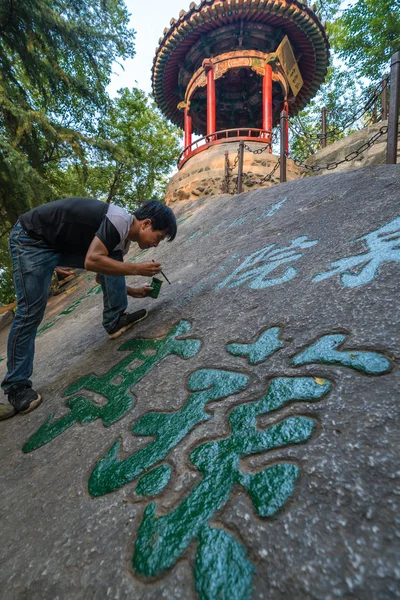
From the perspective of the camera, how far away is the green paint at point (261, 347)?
1525 millimetres

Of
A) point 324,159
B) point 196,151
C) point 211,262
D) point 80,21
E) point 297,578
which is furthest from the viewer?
point 196,151

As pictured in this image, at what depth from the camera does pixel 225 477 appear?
1.00m

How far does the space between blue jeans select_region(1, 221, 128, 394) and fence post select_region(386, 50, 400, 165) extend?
4009 mm

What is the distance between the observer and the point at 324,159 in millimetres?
9891

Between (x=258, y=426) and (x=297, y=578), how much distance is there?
45 cm

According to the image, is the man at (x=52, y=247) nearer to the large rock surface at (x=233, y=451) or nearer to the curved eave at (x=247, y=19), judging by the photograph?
the large rock surface at (x=233, y=451)

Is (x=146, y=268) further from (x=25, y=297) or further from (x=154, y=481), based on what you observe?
(x=154, y=481)

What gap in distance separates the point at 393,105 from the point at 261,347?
12.8 ft

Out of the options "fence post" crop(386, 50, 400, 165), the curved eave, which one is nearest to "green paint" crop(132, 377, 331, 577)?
"fence post" crop(386, 50, 400, 165)

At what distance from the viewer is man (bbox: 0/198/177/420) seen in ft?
6.53

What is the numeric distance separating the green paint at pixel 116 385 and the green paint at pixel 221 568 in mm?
793

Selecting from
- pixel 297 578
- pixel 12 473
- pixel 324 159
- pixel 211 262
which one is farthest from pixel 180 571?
pixel 324 159

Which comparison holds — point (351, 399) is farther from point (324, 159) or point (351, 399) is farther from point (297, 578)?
point (324, 159)

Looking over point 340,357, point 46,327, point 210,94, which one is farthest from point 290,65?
point 340,357
